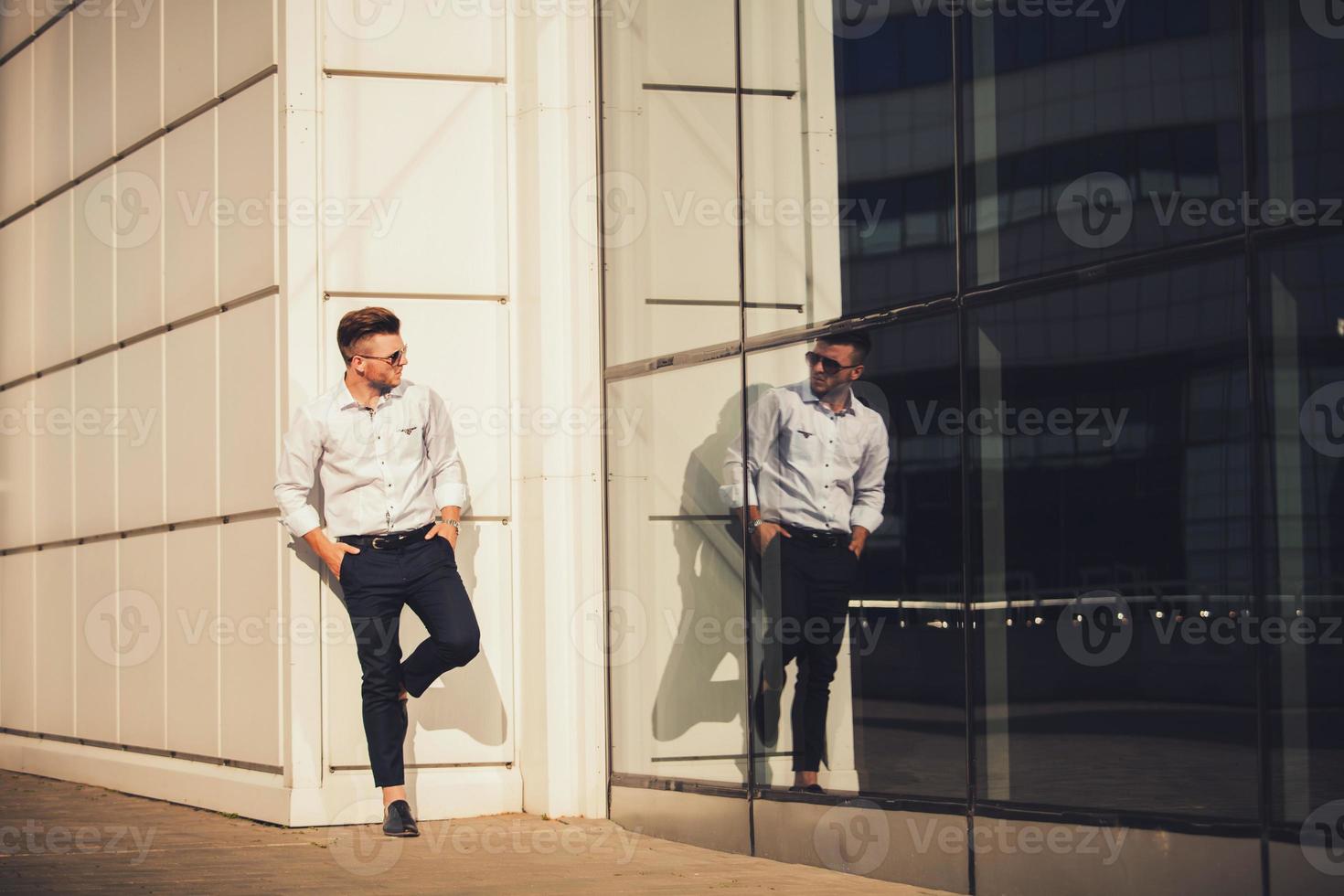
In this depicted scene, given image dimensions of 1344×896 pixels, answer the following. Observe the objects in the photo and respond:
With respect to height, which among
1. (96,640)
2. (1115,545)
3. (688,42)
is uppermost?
(688,42)

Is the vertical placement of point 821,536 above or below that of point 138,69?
below

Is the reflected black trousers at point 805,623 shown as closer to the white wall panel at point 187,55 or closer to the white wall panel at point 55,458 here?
the white wall panel at point 187,55

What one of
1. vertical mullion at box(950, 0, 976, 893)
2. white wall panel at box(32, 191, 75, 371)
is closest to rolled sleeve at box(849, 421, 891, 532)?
vertical mullion at box(950, 0, 976, 893)

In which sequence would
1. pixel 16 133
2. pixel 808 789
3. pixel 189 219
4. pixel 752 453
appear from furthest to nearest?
pixel 16 133 < pixel 189 219 < pixel 752 453 < pixel 808 789

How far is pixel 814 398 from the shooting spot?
7547 mm

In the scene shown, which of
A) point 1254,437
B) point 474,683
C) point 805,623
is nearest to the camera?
point 1254,437

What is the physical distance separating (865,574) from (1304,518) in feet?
7.11

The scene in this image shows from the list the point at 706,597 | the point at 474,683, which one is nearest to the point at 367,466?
the point at 474,683

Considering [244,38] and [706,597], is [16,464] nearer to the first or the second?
[244,38]

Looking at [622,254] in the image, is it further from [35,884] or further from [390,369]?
[35,884]

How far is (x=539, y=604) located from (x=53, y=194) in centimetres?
568

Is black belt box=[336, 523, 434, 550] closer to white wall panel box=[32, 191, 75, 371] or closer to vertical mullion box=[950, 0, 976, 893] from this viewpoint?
vertical mullion box=[950, 0, 976, 893]

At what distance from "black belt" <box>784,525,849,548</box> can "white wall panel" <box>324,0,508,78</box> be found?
3073 mm

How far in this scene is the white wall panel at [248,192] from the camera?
29.5 ft
